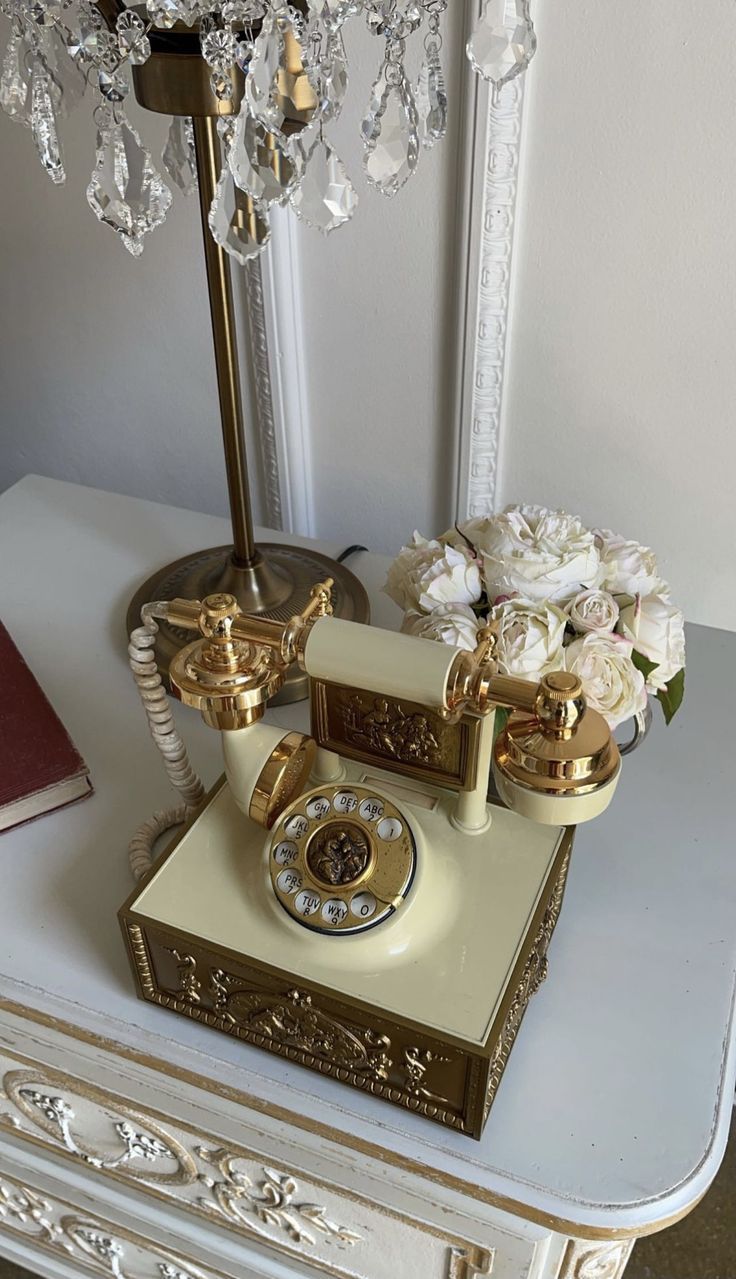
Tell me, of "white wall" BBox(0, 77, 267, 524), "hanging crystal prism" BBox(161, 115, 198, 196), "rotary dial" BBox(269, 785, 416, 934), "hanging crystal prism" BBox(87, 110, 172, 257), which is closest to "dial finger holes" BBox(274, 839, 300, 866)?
"rotary dial" BBox(269, 785, 416, 934)

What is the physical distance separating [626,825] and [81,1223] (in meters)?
0.47

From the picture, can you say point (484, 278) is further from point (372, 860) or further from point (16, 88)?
point (372, 860)

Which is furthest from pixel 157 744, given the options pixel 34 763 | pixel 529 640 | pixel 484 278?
pixel 484 278

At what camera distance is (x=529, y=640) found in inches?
20.9

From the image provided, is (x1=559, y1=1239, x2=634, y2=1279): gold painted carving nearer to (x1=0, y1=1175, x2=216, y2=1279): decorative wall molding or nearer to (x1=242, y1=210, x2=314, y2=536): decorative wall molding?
(x1=0, y1=1175, x2=216, y2=1279): decorative wall molding

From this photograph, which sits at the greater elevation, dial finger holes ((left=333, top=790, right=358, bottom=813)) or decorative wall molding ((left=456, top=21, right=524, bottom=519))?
decorative wall molding ((left=456, top=21, right=524, bottom=519))

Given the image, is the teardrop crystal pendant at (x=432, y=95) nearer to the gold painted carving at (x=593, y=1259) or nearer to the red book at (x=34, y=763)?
the red book at (x=34, y=763)

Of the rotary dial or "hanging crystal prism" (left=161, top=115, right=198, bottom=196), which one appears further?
"hanging crystal prism" (left=161, top=115, right=198, bottom=196)

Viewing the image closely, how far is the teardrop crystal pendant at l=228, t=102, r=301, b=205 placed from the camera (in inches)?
16.9

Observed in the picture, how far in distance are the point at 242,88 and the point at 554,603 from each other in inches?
11.9

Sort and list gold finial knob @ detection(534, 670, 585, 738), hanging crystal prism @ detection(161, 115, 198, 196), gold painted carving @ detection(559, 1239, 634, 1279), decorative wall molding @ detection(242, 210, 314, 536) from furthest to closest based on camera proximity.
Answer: decorative wall molding @ detection(242, 210, 314, 536)
hanging crystal prism @ detection(161, 115, 198, 196)
gold painted carving @ detection(559, 1239, 634, 1279)
gold finial knob @ detection(534, 670, 585, 738)

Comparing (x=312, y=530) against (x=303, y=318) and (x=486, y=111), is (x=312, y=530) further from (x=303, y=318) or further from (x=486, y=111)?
(x=486, y=111)

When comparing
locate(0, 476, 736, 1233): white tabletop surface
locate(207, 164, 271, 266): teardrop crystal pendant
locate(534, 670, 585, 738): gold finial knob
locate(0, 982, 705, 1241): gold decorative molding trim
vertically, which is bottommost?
locate(0, 982, 705, 1241): gold decorative molding trim

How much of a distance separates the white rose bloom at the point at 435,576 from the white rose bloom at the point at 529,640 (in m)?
0.03
